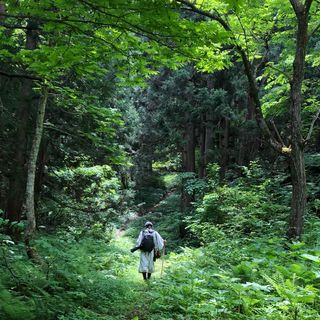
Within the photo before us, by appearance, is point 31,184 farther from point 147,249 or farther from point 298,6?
point 298,6

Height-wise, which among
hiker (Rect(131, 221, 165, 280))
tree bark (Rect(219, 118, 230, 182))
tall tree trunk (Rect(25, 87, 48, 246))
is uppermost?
tree bark (Rect(219, 118, 230, 182))

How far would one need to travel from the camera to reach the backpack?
10484 mm

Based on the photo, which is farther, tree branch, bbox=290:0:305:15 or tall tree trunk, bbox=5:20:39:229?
tall tree trunk, bbox=5:20:39:229

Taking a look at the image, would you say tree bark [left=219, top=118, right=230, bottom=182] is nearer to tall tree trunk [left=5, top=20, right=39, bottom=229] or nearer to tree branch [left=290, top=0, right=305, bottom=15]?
tall tree trunk [left=5, top=20, right=39, bottom=229]

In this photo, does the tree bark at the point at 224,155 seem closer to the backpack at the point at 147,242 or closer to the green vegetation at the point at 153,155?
the green vegetation at the point at 153,155

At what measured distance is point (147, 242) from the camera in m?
10.6

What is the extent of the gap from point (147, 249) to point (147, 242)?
201mm

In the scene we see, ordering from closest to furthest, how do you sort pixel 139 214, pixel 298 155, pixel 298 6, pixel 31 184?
1. pixel 298 6
2. pixel 298 155
3. pixel 31 184
4. pixel 139 214

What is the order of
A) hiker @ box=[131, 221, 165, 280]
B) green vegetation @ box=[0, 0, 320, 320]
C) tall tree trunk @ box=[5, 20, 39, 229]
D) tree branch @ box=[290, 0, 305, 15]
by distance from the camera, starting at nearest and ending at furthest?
green vegetation @ box=[0, 0, 320, 320] < tree branch @ box=[290, 0, 305, 15] < tall tree trunk @ box=[5, 20, 39, 229] < hiker @ box=[131, 221, 165, 280]

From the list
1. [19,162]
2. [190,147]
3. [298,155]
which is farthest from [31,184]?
[190,147]

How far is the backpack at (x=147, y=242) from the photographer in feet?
34.4

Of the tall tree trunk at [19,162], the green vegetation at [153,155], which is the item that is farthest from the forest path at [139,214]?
the tall tree trunk at [19,162]

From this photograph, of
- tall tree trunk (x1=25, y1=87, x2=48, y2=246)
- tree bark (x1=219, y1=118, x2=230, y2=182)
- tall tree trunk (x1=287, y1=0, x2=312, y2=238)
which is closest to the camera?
tall tree trunk (x1=287, y1=0, x2=312, y2=238)

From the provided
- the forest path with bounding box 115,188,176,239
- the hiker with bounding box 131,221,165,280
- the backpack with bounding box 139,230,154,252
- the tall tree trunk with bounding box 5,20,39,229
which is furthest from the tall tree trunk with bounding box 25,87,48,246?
the forest path with bounding box 115,188,176,239
